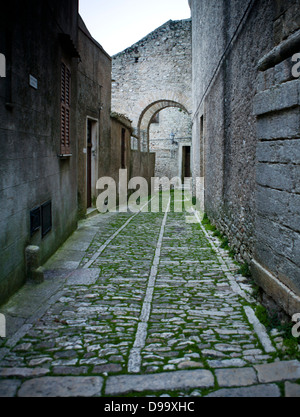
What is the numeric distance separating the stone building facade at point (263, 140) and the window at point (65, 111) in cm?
306

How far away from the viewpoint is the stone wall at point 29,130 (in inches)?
176

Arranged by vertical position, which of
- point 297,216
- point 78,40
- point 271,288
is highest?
point 78,40

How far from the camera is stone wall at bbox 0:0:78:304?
14.6 feet

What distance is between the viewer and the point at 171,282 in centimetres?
559

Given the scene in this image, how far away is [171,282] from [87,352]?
225 centimetres

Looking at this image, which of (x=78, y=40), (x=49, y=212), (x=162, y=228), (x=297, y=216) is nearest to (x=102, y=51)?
(x=78, y=40)

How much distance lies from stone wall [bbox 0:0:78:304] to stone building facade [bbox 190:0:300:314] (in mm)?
2745

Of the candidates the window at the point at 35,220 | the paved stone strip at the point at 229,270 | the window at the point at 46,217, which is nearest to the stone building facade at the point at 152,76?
the paved stone strip at the point at 229,270

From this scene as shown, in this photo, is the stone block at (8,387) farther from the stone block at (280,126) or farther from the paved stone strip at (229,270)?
the stone block at (280,126)

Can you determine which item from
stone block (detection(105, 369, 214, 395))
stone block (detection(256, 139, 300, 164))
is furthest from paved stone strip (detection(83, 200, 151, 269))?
stone block (detection(105, 369, 214, 395))

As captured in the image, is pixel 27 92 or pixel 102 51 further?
pixel 102 51

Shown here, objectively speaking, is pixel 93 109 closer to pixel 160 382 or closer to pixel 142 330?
pixel 142 330

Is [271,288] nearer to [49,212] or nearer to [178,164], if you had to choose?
[49,212]

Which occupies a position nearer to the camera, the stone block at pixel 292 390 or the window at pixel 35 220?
the stone block at pixel 292 390
